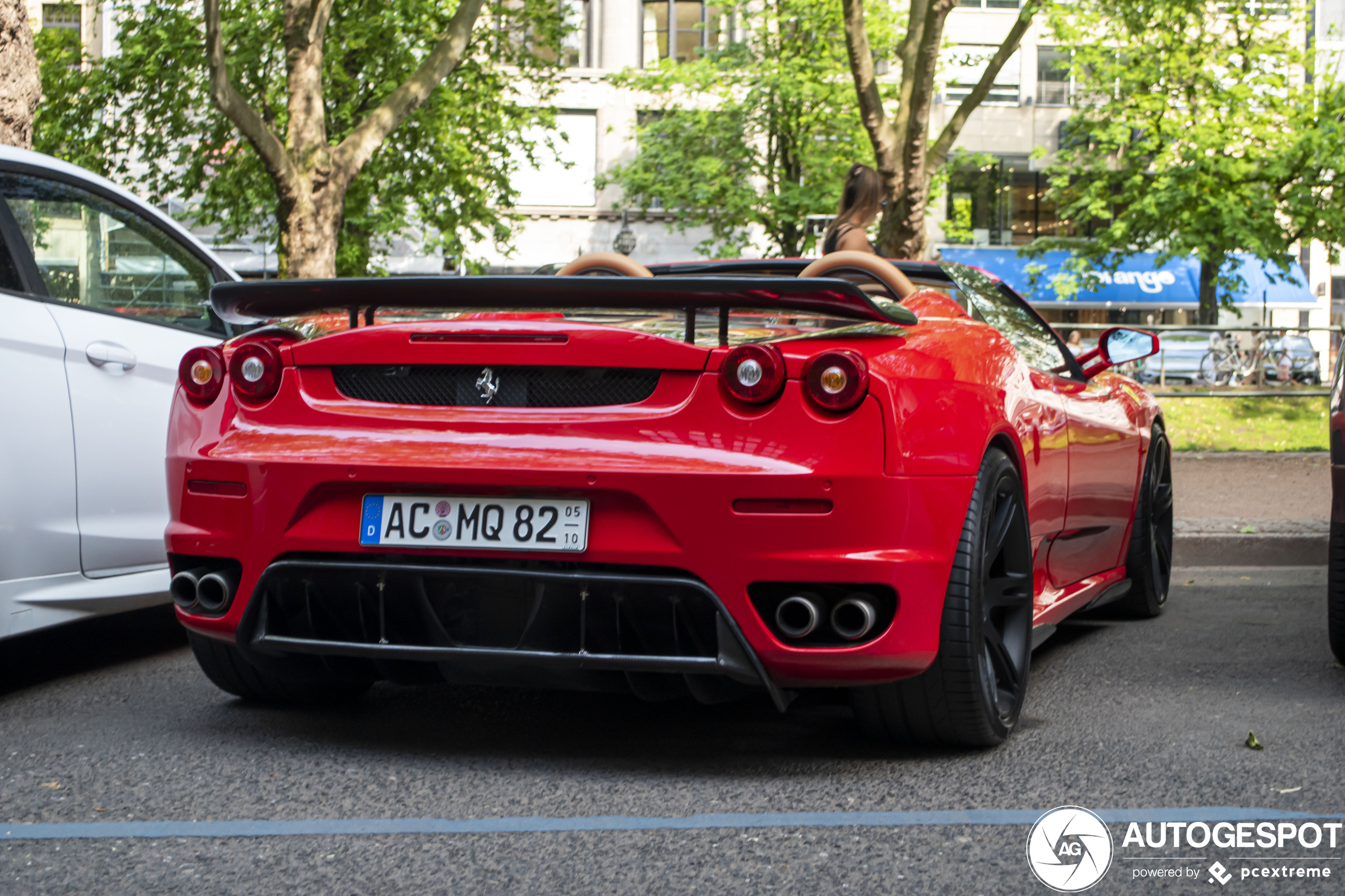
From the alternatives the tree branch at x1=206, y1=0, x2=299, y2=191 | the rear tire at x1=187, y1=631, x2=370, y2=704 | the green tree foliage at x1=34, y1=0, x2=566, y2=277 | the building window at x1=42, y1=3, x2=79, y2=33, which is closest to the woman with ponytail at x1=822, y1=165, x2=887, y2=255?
the rear tire at x1=187, y1=631, x2=370, y2=704

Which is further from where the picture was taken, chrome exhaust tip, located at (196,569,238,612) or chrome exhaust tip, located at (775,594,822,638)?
chrome exhaust tip, located at (196,569,238,612)

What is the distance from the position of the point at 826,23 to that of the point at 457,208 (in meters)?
8.58

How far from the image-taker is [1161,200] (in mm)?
28438

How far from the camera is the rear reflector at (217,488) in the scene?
11.6ft

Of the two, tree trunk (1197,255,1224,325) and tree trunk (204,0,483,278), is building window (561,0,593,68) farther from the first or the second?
tree trunk (204,0,483,278)

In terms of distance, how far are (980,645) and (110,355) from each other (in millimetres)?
2821

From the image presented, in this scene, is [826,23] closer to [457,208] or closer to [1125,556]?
[457,208]

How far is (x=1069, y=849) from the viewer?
2.92m

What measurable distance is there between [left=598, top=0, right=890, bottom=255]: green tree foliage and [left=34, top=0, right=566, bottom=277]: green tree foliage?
516 cm

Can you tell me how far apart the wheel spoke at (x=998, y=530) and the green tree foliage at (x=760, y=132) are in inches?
1036

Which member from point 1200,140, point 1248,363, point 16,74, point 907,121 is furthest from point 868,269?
point 1200,140

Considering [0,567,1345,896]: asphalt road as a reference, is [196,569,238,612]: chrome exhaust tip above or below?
above

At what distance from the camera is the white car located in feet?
14.2

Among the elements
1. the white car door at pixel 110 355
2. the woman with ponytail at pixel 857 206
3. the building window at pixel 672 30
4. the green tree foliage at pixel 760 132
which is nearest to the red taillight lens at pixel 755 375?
the white car door at pixel 110 355
